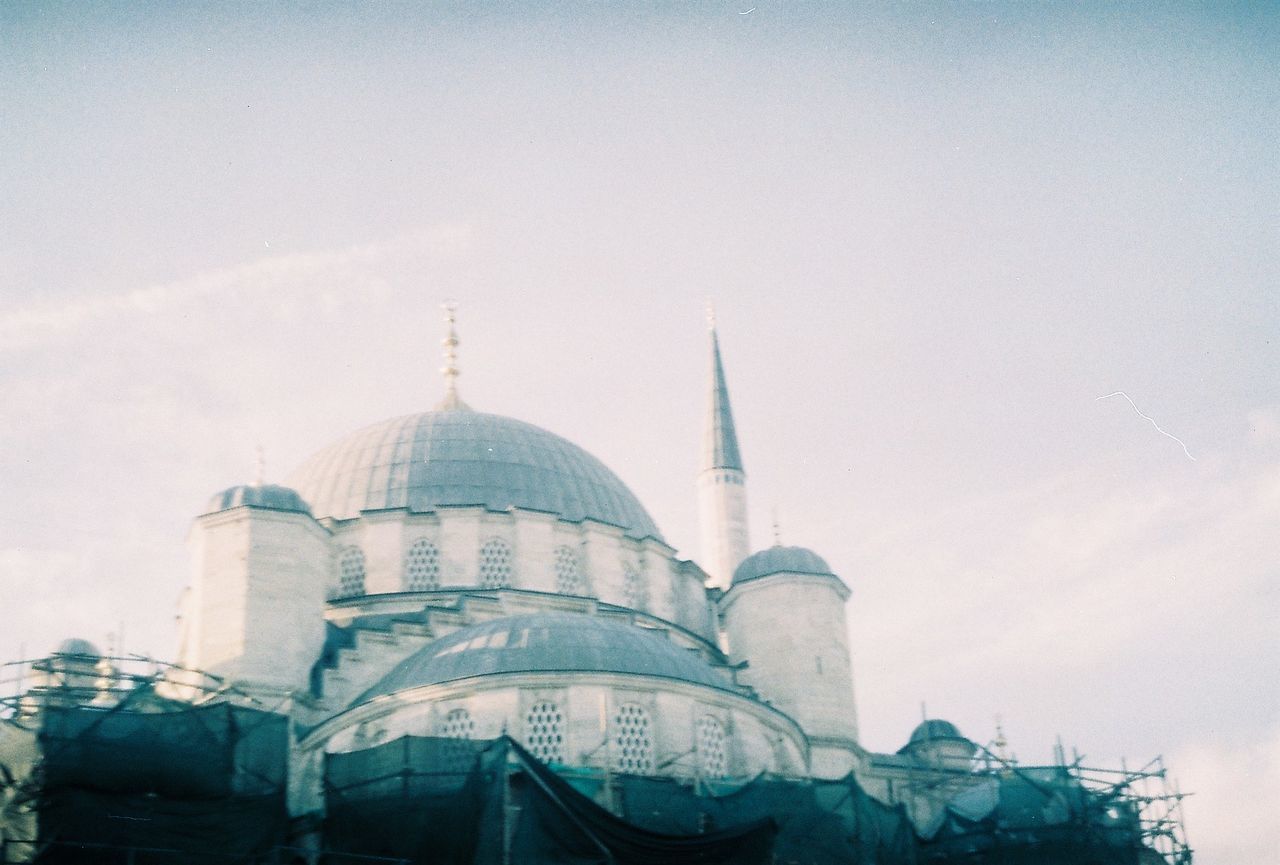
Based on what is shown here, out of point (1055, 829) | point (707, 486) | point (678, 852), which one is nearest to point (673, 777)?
point (678, 852)

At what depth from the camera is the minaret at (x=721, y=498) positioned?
4459 centimetres

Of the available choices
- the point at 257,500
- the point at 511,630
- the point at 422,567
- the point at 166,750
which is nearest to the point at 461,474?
the point at 422,567

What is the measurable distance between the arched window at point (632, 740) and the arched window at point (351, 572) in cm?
940

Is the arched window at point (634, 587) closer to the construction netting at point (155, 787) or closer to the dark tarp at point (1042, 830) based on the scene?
the dark tarp at point (1042, 830)

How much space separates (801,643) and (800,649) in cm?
15

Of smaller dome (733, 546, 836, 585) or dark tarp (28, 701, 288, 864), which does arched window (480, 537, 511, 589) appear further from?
dark tarp (28, 701, 288, 864)

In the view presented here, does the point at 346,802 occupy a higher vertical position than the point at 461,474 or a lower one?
lower

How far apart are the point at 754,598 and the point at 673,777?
996 centimetres

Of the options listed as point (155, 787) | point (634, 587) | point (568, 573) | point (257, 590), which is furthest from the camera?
point (634, 587)

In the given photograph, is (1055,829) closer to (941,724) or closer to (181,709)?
(941,724)

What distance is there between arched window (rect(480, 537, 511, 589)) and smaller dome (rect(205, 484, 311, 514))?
431cm

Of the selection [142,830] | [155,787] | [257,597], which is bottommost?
[142,830]

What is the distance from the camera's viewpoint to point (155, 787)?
24375mm

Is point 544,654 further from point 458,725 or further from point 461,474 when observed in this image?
point 461,474
